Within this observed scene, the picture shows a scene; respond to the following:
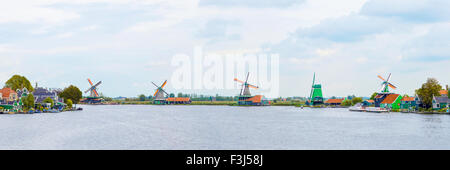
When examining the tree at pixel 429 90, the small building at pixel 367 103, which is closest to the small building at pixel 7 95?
the tree at pixel 429 90

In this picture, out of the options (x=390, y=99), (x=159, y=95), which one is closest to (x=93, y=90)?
(x=159, y=95)

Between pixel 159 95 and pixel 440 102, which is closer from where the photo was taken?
pixel 440 102

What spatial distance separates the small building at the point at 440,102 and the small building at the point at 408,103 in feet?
32.9

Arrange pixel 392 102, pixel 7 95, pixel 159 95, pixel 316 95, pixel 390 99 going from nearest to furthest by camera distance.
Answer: pixel 7 95 → pixel 392 102 → pixel 390 99 → pixel 316 95 → pixel 159 95

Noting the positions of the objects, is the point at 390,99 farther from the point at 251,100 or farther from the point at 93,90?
the point at 93,90

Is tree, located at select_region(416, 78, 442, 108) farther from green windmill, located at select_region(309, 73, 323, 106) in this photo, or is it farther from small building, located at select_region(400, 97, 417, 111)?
green windmill, located at select_region(309, 73, 323, 106)

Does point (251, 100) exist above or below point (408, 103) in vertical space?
above

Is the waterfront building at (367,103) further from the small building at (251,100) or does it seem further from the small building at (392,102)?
the small building at (251,100)

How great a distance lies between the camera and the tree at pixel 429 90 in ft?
276

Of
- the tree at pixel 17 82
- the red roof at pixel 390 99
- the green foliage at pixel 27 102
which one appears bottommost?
the green foliage at pixel 27 102

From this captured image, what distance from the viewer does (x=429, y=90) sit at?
3312 inches

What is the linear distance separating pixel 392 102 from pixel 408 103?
6.60 metres

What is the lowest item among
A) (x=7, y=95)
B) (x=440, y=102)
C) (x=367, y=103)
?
(x=367, y=103)
